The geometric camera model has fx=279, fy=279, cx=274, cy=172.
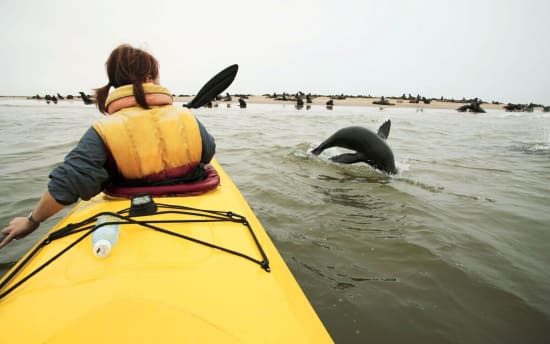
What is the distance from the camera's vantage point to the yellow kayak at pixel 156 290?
996 mm

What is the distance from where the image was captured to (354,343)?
1800mm

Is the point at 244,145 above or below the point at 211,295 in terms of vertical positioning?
below

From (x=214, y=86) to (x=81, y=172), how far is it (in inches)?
92.1

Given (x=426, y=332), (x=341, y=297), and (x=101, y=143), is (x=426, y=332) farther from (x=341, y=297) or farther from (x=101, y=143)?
(x=101, y=143)

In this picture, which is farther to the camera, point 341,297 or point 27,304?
point 341,297

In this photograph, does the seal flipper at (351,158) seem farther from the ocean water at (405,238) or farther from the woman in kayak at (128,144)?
the woman in kayak at (128,144)

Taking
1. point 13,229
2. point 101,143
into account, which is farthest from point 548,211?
point 13,229

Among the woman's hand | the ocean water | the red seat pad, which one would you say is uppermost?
the red seat pad

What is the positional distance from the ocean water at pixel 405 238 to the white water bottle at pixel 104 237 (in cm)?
148

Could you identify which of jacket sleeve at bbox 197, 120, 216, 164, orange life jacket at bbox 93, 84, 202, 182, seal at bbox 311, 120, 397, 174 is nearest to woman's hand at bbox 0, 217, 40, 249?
orange life jacket at bbox 93, 84, 202, 182

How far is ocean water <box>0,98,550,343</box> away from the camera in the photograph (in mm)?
1994

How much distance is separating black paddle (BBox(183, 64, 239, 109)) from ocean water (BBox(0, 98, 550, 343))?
1578 millimetres

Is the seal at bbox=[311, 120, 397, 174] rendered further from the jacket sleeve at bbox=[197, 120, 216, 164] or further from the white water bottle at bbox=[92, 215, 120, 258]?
the white water bottle at bbox=[92, 215, 120, 258]

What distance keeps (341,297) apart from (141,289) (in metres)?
1.58
